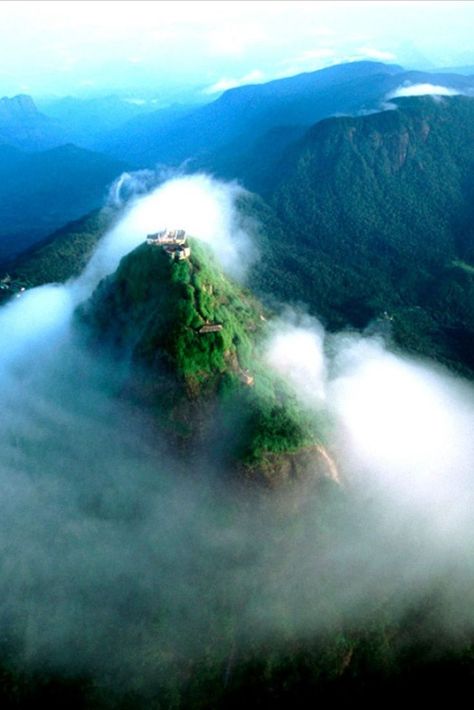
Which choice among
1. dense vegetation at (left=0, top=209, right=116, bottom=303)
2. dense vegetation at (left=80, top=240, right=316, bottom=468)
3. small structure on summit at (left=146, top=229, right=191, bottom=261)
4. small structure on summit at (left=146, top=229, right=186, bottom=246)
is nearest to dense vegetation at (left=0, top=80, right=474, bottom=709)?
dense vegetation at (left=80, top=240, right=316, bottom=468)

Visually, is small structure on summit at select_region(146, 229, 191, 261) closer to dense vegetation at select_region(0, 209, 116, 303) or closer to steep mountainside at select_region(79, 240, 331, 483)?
steep mountainside at select_region(79, 240, 331, 483)

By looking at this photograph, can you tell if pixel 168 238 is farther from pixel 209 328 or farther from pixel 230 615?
pixel 230 615

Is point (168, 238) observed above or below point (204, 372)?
above

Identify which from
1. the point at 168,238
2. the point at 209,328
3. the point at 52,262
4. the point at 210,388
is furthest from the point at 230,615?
the point at 52,262

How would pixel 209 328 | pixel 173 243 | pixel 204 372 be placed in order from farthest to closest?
pixel 173 243 → pixel 204 372 → pixel 209 328

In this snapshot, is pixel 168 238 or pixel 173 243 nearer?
pixel 173 243

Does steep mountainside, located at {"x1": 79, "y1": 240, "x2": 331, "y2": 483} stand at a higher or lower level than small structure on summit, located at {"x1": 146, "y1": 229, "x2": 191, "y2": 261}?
lower

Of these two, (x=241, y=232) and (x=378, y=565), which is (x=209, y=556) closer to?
(x=378, y=565)
